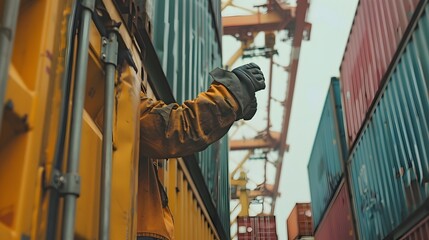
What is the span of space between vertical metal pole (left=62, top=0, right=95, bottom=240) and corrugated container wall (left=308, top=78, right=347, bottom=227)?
868 centimetres

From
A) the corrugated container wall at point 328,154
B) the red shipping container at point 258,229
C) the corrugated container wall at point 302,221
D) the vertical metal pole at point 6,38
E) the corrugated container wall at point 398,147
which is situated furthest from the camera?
the red shipping container at point 258,229

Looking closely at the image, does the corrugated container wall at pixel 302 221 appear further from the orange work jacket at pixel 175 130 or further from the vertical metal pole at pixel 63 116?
the vertical metal pole at pixel 63 116

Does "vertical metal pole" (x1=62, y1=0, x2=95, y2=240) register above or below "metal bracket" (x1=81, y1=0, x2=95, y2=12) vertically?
below

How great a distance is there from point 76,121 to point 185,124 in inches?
30.0

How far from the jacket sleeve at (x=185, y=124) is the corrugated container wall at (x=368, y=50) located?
3900 millimetres

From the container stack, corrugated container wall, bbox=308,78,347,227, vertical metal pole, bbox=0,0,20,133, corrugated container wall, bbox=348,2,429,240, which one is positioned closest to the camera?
vertical metal pole, bbox=0,0,20,133

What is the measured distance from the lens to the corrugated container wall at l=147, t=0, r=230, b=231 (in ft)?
14.9

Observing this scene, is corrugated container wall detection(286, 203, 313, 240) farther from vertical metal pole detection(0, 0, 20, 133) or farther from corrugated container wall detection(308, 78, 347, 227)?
→ vertical metal pole detection(0, 0, 20, 133)

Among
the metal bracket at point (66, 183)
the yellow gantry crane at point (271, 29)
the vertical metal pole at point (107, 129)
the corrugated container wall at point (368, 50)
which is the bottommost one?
the metal bracket at point (66, 183)

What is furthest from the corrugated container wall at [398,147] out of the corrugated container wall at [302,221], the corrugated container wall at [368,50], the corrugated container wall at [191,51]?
the corrugated container wall at [302,221]

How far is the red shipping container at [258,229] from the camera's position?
16.5 m

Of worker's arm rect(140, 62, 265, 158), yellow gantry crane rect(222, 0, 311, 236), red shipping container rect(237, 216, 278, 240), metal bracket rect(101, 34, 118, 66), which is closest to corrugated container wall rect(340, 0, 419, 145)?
worker's arm rect(140, 62, 265, 158)

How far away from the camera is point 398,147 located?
5.89m

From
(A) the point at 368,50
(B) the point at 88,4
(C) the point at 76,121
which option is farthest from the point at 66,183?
(A) the point at 368,50
